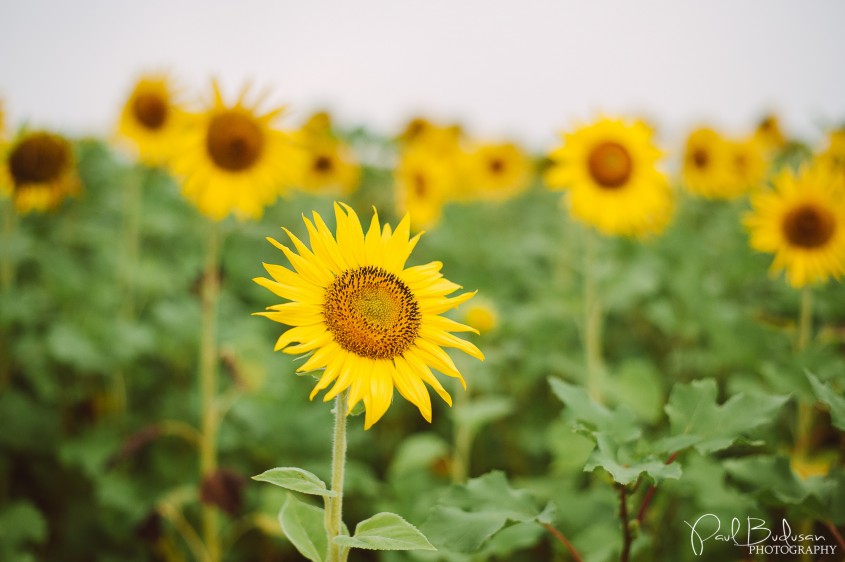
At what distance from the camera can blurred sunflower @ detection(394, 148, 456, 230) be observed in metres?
4.76

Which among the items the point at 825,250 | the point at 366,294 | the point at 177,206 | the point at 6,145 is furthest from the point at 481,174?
the point at 366,294

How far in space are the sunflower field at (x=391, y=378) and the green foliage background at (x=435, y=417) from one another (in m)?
0.01

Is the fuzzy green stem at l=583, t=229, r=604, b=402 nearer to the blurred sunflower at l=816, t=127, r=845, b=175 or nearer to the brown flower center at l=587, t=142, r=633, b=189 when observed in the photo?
the brown flower center at l=587, t=142, r=633, b=189

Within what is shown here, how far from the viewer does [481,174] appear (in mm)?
6227

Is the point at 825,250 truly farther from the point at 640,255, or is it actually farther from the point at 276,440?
the point at 276,440

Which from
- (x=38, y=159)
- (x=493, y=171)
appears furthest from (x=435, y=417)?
(x=493, y=171)

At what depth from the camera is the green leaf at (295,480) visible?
1040mm

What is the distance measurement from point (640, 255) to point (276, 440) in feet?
9.45

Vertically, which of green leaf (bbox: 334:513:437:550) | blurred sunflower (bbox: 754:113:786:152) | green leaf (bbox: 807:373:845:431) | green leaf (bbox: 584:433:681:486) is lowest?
green leaf (bbox: 334:513:437:550)

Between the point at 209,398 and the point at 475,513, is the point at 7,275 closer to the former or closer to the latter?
the point at 209,398

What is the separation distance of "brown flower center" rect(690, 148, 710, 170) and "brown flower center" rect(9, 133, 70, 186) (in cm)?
511

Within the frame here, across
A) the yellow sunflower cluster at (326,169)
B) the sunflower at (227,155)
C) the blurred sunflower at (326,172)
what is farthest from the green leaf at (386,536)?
the blurred sunflower at (326,172)

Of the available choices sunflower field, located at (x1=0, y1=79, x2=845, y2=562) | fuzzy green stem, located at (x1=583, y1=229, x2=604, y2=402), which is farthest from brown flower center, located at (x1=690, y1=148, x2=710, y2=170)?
fuzzy green stem, located at (x1=583, y1=229, x2=604, y2=402)

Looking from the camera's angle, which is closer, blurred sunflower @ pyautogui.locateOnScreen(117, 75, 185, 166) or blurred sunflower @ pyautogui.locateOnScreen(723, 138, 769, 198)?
blurred sunflower @ pyautogui.locateOnScreen(117, 75, 185, 166)
